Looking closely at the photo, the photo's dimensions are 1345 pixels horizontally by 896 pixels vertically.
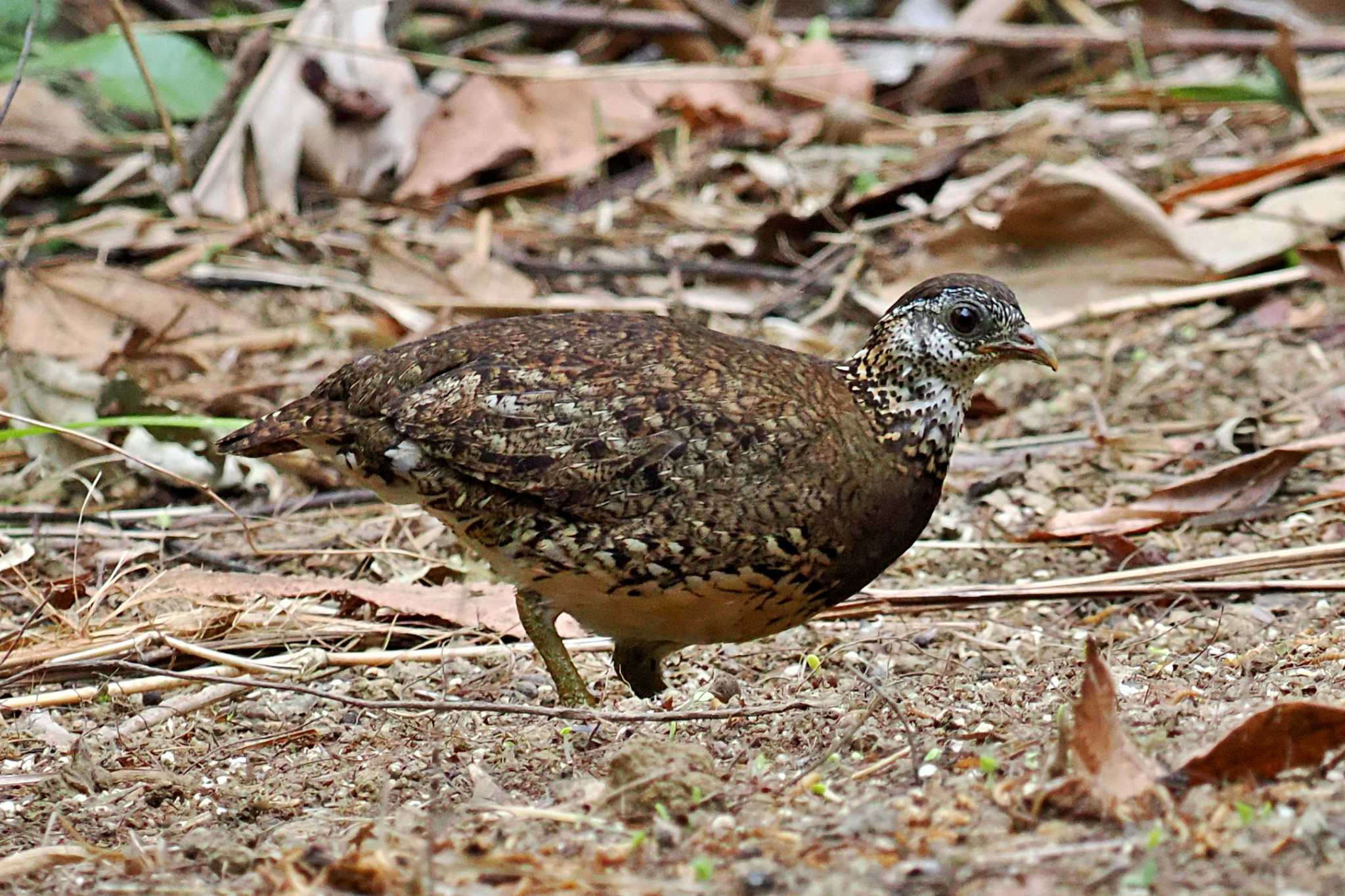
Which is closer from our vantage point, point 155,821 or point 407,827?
point 407,827

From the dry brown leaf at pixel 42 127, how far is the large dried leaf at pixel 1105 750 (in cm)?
662

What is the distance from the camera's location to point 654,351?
3906 millimetres

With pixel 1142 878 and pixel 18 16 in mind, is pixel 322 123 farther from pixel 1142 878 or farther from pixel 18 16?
pixel 1142 878

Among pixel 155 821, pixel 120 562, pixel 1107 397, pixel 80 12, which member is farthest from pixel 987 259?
pixel 80 12

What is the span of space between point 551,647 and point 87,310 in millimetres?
3330

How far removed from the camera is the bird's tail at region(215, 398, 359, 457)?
413cm

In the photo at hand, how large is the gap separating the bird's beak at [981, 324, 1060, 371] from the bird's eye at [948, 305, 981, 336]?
56 mm

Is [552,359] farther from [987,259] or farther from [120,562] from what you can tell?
[987,259]

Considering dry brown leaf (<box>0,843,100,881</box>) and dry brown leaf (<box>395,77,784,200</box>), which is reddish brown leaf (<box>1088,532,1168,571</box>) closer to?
dry brown leaf (<box>0,843,100,881</box>)

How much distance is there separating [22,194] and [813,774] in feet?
20.8

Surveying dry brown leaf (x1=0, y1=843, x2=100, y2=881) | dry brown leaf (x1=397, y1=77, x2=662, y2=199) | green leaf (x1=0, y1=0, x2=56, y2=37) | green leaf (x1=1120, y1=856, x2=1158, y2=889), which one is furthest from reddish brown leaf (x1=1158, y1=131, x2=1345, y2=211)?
A: dry brown leaf (x1=0, y1=843, x2=100, y2=881)

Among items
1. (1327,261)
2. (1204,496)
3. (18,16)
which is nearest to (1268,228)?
(1327,261)

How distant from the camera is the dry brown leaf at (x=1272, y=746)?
2.85 meters

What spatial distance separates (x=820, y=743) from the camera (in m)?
3.49
